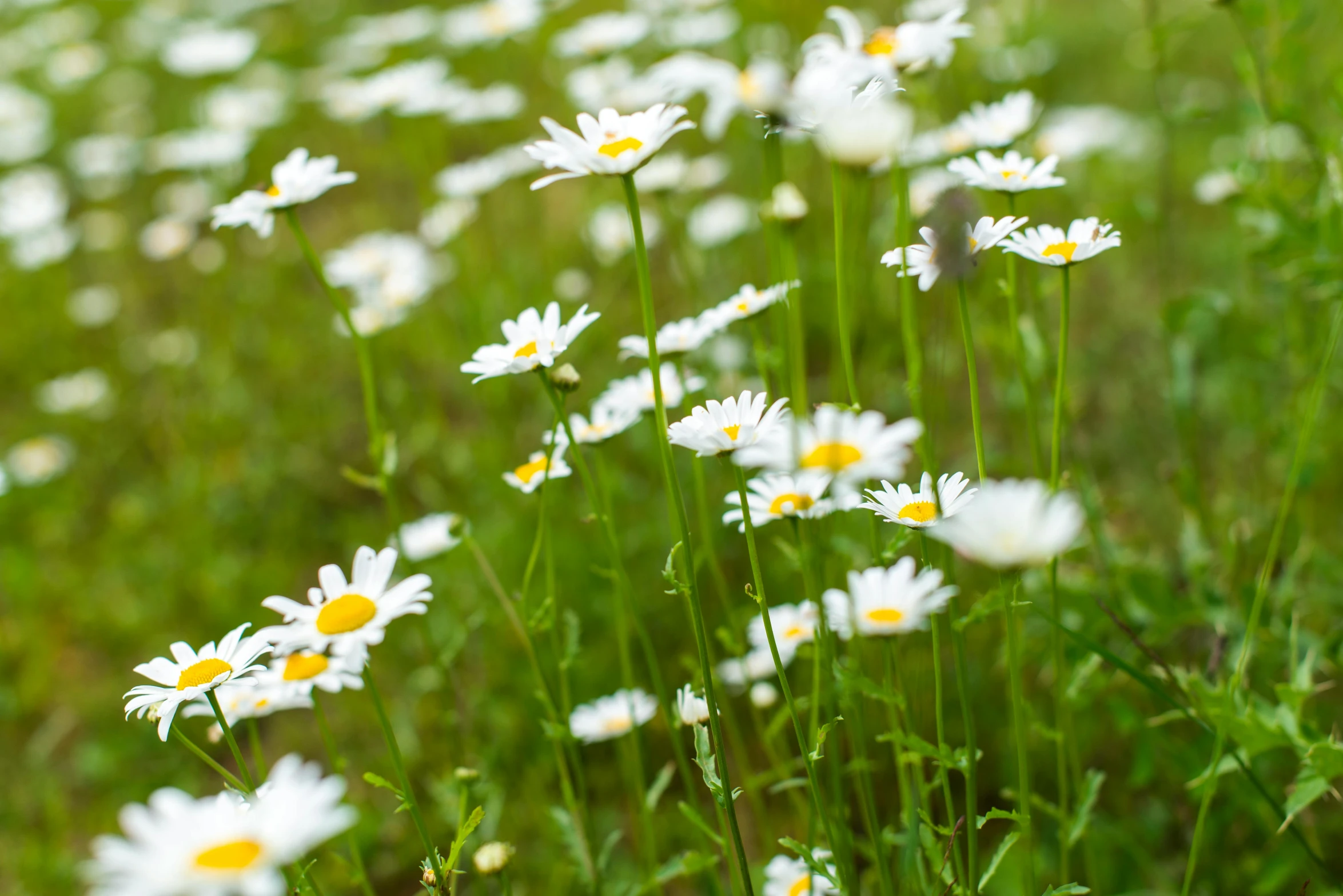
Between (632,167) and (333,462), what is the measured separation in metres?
2.69

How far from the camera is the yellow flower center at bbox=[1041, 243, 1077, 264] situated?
1.22 m

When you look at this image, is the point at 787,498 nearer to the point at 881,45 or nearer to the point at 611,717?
the point at 881,45

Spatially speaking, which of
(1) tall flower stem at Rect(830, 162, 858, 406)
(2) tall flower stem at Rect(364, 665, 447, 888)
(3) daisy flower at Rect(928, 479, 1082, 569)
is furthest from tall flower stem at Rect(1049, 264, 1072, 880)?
(2) tall flower stem at Rect(364, 665, 447, 888)

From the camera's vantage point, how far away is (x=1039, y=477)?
5.15ft

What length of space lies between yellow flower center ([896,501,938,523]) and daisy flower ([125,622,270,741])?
2.54ft

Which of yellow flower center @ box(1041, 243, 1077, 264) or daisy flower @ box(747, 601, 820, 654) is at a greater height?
yellow flower center @ box(1041, 243, 1077, 264)

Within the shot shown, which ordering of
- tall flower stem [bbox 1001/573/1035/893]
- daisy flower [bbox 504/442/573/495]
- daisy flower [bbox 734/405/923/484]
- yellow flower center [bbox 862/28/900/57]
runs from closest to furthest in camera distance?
daisy flower [bbox 734/405/923/484] → tall flower stem [bbox 1001/573/1035/893] → yellow flower center [bbox 862/28/900/57] → daisy flower [bbox 504/442/573/495]

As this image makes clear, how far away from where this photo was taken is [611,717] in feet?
6.33

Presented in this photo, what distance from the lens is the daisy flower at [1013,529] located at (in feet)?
2.73

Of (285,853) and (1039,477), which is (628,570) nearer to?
(1039,477)

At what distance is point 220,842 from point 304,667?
2.03ft

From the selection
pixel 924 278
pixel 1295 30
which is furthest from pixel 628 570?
pixel 1295 30

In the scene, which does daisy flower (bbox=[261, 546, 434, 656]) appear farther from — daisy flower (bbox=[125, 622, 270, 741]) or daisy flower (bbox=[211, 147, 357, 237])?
daisy flower (bbox=[211, 147, 357, 237])

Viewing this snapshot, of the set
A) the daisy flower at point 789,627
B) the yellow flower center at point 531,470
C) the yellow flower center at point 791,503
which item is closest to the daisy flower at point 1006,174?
the yellow flower center at point 791,503
